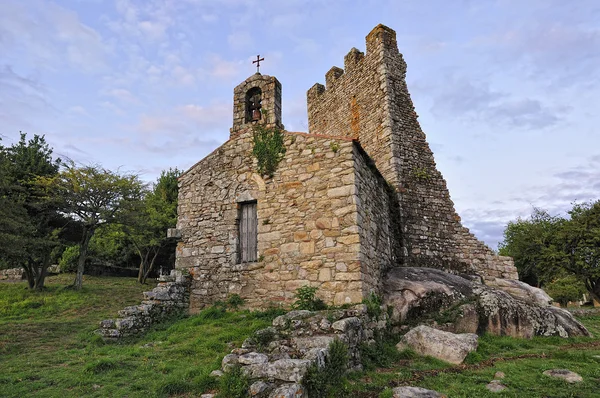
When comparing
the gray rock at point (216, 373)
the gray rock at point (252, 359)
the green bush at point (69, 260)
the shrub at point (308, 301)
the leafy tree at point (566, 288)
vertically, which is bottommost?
the leafy tree at point (566, 288)

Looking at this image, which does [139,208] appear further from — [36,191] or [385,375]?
[385,375]

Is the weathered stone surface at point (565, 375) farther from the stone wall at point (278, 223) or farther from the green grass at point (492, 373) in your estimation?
the stone wall at point (278, 223)

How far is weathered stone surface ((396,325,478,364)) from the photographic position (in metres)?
7.42

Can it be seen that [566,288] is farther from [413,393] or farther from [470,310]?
[413,393]

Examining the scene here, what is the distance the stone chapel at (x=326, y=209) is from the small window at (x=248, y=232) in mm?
29

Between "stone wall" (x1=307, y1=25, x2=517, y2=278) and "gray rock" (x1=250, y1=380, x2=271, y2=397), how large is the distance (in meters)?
8.71

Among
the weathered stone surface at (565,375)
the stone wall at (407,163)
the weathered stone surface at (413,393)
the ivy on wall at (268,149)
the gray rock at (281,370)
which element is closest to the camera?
the gray rock at (281,370)

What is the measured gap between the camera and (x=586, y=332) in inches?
400

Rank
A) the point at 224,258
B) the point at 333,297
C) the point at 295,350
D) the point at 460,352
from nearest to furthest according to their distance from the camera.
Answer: the point at 295,350 < the point at 460,352 < the point at 333,297 < the point at 224,258

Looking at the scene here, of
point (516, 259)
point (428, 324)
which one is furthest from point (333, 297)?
point (516, 259)

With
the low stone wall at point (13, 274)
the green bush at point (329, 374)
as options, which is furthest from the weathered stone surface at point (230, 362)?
the low stone wall at point (13, 274)

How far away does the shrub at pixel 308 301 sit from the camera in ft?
28.2

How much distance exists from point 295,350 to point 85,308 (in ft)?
40.7

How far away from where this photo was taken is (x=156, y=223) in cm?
2645
